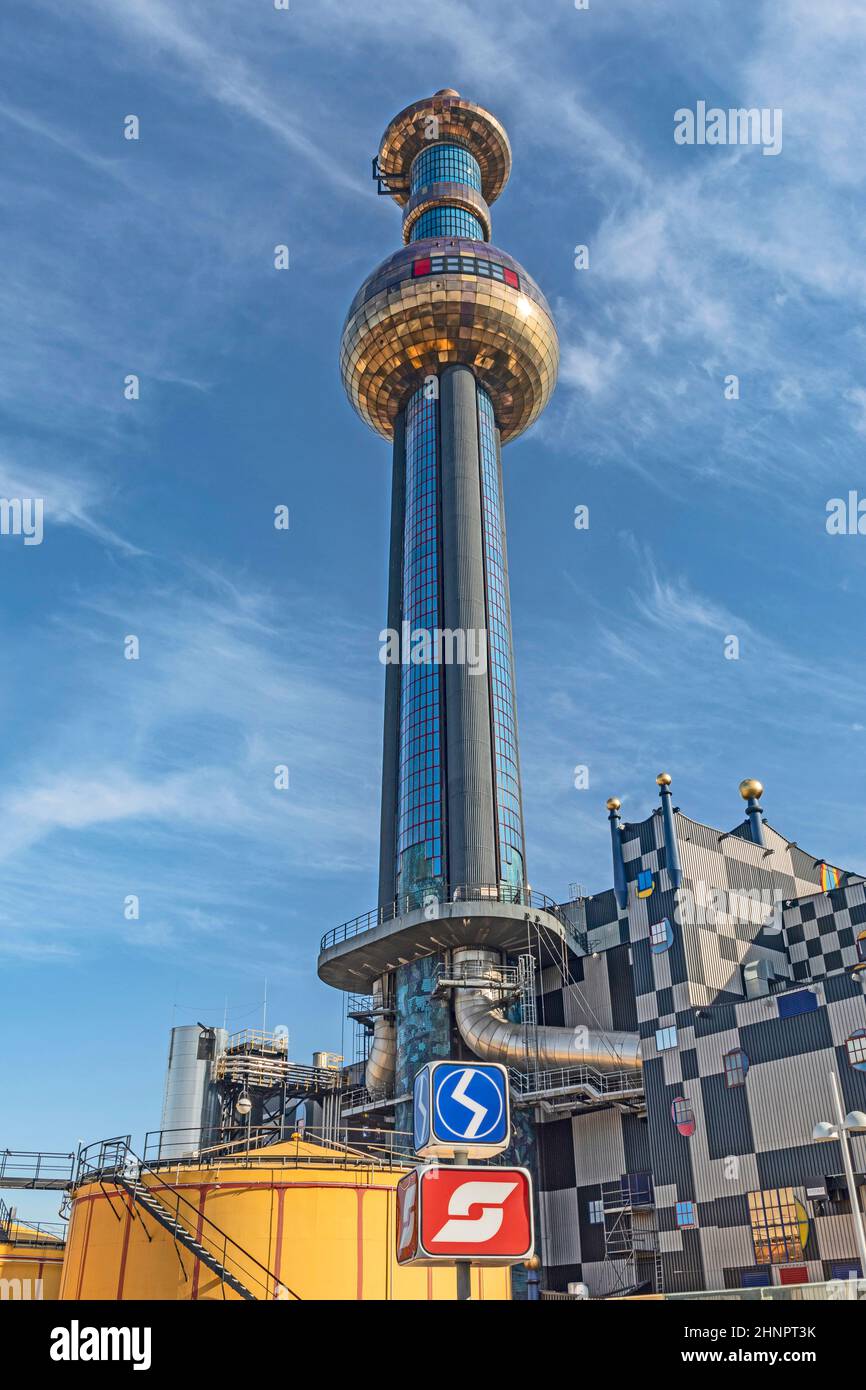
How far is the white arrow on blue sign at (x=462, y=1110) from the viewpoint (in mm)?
10594

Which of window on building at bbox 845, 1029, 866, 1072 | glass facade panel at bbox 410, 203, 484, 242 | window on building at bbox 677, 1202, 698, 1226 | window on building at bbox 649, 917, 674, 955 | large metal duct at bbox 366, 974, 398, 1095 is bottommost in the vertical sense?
window on building at bbox 677, 1202, 698, 1226

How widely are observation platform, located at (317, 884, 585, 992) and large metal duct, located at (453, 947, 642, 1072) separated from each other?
1.76m

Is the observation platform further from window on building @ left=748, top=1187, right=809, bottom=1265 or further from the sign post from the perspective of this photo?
the sign post

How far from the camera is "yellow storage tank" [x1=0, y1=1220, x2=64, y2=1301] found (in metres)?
37.6

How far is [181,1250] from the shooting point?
23672 millimetres

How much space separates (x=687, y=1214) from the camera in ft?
133

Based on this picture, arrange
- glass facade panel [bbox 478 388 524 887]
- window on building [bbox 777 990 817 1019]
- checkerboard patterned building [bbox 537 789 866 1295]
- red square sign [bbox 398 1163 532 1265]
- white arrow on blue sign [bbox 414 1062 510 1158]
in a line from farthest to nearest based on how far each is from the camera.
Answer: glass facade panel [bbox 478 388 524 887] < window on building [bbox 777 990 817 1019] < checkerboard patterned building [bbox 537 789 866 1295] < white arrow on blue sign [bbox 414 1062 510 1158] < red square sign [bbox 398 1163 532 1265]

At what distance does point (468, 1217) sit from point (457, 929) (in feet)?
146

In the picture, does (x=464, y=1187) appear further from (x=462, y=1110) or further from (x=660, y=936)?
(x=660, y=936)

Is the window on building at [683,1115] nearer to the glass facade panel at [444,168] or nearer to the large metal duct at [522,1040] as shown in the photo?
the large metal duct at [522,1040]

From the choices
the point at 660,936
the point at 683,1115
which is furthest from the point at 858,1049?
the point at 660,936

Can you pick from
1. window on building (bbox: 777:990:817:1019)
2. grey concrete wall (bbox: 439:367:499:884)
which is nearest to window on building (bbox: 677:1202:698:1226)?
window on building (bbox: 777:990:817:1019)

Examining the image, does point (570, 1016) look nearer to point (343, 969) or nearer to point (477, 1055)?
point (477, 1055)
